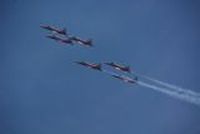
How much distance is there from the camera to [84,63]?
70.7 metres

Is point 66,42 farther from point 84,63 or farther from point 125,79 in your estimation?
point 125,79

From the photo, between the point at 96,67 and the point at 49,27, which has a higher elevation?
the point at 49,27

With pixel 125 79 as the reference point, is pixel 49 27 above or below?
above

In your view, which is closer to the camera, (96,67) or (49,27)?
(96,67)

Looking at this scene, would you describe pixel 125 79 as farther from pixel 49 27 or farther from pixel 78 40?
pixel 49 27

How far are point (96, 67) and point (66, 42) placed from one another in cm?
681

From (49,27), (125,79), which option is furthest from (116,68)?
(49,27)

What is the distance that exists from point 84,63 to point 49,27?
8.01 m

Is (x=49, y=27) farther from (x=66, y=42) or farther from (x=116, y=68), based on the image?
(x=116, y=68)

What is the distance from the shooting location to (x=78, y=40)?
70625 millimetres

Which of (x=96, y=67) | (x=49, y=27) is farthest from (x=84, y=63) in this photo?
(x=49, y=27)

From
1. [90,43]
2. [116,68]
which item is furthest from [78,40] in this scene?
[116,68]

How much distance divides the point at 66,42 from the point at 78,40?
8.08 ft

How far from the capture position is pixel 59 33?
7162cm
